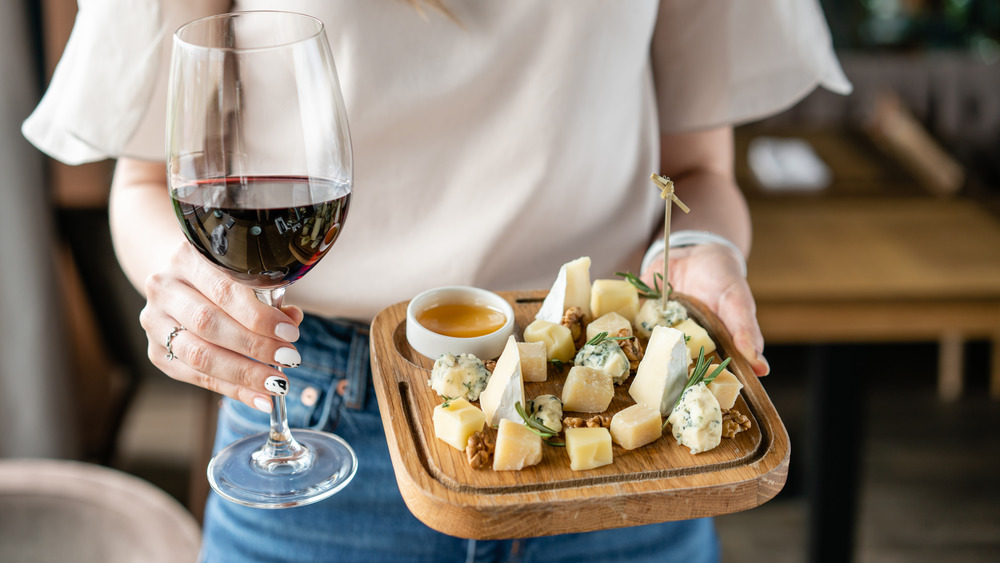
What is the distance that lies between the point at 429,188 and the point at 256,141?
1.18ft

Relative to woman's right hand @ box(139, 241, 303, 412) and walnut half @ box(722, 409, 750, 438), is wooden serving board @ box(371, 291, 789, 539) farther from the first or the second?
woman's right hand @ box(139, 241, 303, 412)

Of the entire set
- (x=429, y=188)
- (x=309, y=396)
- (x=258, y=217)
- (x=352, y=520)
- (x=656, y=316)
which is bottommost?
(x=352, y=520)

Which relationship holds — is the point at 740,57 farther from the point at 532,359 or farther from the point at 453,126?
the point at 532,359

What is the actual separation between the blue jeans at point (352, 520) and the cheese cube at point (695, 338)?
32cm

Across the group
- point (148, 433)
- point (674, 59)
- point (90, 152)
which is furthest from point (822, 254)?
point (148, 433)

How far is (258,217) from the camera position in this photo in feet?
2.56

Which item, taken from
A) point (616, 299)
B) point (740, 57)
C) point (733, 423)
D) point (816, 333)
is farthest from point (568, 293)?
point (816, 333)

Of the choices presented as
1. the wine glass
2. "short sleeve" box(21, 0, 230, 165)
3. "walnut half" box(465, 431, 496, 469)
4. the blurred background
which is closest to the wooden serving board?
"walnut half" box(465, 431, 496, 469)

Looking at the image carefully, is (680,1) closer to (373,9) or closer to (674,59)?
(674,59)

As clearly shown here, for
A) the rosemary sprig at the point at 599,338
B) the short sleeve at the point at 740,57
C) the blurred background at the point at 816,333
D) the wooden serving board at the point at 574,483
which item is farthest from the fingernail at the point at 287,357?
the blurred background at the point at 816,333

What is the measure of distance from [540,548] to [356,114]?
61 centimetres

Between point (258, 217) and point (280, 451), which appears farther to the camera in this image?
point (280, 451)

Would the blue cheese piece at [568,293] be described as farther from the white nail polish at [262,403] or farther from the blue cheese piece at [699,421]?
the white nail polish at [262,403]

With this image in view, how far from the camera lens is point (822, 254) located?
2.57 m
